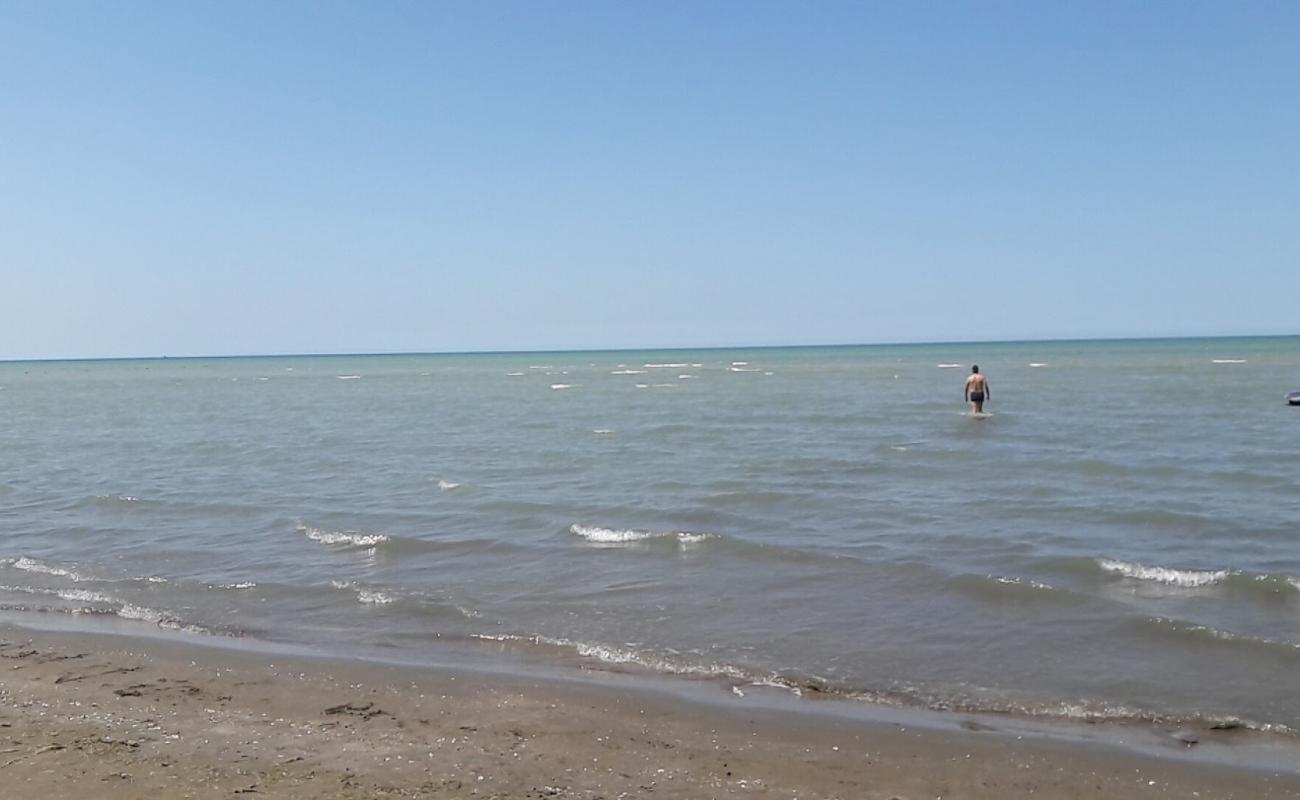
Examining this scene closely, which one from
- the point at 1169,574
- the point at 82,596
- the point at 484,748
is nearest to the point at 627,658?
the point at 484,748

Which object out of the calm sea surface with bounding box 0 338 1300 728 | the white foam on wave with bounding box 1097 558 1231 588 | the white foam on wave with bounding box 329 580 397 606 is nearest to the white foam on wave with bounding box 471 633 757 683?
the calm sea surface with bounding box 0 338 1300 728

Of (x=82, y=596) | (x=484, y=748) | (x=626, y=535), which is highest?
(x=626, y=535)

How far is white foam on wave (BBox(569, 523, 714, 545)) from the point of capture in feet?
45.5

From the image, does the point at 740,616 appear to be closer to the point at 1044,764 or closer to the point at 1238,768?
the point at 1044,764

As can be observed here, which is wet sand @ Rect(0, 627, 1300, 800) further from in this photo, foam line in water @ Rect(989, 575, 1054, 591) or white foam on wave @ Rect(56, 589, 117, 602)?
foam line in water @ Rect(989, 575, 1054, 591)

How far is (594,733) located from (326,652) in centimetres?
339

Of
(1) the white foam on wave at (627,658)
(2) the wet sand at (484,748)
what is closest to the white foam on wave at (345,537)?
(1) the white foam on wave at (627,658)

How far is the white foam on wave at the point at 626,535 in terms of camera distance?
13.9 m

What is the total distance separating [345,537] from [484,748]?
8.34 metres

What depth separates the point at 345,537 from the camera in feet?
47.7

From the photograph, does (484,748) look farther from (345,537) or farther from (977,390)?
(977,390)

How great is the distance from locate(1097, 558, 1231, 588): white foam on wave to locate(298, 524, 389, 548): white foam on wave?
9.16 metres

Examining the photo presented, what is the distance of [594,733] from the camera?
283 inches

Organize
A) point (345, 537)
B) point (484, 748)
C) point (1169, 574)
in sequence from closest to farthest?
point (484, 748) < point (1169, 574) < point (345, 537)
